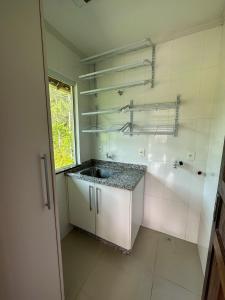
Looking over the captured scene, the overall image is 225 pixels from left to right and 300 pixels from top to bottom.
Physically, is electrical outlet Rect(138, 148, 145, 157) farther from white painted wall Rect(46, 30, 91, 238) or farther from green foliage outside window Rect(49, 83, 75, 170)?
green foliage outside window Rect(49, 83, 75, 170)

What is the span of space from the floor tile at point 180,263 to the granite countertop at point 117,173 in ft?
3.03

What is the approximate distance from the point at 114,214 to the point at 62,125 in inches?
51.8

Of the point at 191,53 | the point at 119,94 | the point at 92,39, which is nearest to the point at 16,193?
the point at 119,94

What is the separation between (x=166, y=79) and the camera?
1702 mm

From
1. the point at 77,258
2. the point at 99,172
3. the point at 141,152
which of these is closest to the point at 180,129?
the point at 141,152

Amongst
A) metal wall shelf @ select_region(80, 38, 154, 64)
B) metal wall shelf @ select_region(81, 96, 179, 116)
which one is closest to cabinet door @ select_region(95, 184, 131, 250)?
metal wall shelf @ select_region(81, 96, 179, 116)

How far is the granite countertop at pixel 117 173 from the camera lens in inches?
61.7

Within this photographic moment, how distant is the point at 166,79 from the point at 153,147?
855mm

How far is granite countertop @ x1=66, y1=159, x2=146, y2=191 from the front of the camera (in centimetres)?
157

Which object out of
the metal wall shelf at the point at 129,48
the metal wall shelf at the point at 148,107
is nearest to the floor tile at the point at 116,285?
the metal wall shelf at the point at 148,107

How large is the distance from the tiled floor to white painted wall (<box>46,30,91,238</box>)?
1.39 ft

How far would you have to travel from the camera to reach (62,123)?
188 centimetres

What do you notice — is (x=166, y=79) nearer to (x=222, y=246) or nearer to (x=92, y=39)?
(x=92, y=39)

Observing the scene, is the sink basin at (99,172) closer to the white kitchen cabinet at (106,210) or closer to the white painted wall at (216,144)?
the white kitchen cabinet at (106,210)
